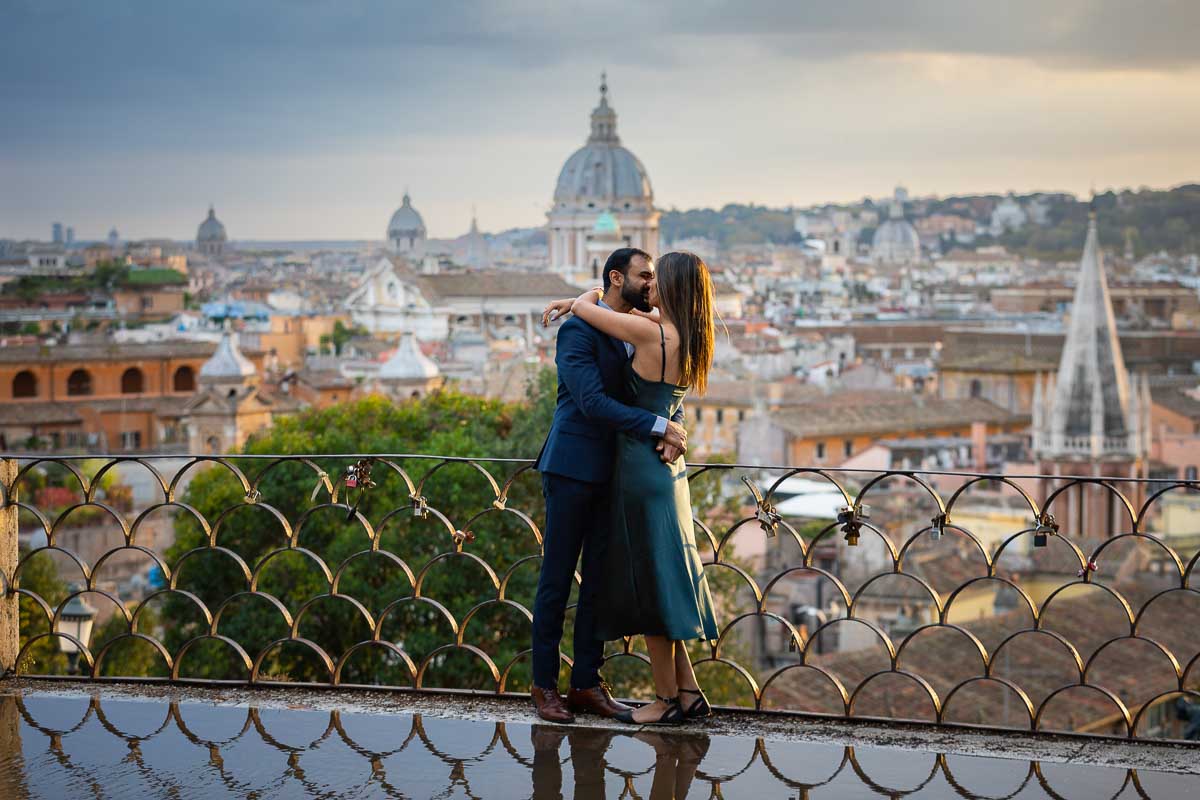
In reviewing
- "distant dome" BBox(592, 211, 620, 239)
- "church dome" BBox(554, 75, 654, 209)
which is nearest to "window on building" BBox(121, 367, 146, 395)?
"distant dome" BBox(592, 211, 620, 239)

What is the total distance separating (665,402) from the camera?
129 inches

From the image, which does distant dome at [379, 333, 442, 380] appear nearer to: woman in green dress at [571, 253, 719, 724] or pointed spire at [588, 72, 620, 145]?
woman in green dress at [571, 253, 719, 724]

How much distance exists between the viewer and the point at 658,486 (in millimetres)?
3289

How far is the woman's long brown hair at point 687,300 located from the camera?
10.6 feet

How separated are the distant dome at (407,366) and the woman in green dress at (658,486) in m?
37.3

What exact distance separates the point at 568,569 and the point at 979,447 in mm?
43130

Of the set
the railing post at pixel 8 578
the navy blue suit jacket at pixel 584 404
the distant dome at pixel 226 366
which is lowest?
the distant dome at pixel 226 366

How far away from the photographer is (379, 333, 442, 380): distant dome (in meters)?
40.6

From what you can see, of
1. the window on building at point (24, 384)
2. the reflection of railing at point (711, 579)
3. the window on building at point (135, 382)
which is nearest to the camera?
the reflection of railing at point (711, 579)

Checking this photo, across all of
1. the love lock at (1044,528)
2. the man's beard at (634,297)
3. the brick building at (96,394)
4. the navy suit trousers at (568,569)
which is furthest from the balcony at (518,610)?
the brick building at (96,394)

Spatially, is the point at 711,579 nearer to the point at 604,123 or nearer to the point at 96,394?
the point at 96,394

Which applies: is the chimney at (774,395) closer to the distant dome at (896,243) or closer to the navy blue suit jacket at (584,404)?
the navy blue suit jacket at (584,404)

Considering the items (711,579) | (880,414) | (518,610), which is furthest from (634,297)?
(880,414)

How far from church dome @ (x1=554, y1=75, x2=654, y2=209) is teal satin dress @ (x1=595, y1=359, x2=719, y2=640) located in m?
99.9
